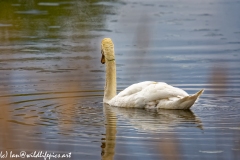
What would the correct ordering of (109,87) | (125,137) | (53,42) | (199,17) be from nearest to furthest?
(125,137) → (109,87) → (53,42) → (199,17)

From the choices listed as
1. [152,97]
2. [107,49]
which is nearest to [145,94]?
[152,97]

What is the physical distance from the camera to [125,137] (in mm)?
7805

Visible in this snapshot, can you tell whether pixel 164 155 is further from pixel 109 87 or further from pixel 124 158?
pixel 109 87

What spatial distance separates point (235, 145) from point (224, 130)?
86cm

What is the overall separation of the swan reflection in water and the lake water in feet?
0.04

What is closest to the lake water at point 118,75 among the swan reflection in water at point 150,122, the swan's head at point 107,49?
the swan reflection in water at point 150,122

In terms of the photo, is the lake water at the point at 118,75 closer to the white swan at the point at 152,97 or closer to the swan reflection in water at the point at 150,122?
the swan reflection in water at the point at 150,122

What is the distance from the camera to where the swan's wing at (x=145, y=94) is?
9.55 meters

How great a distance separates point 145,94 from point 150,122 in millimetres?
987

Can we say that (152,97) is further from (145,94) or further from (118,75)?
(118,75)

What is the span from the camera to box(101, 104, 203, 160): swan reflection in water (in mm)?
7195

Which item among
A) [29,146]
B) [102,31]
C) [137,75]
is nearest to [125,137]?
[29,146]

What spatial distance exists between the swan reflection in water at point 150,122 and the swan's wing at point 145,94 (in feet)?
0.32

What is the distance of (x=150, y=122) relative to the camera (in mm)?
8789
